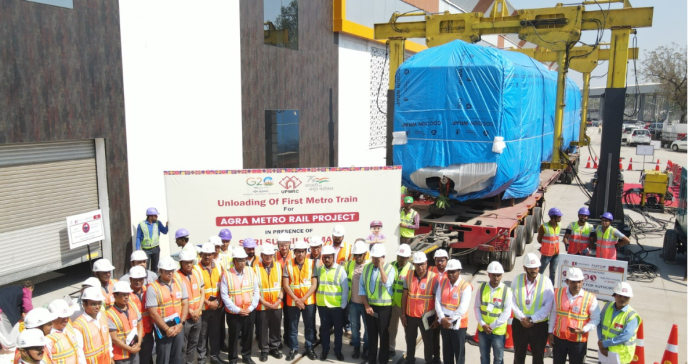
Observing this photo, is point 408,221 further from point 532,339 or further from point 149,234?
point 149,234

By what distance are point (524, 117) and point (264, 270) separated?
23.7 ft

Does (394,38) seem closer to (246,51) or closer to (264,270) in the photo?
(246,51)

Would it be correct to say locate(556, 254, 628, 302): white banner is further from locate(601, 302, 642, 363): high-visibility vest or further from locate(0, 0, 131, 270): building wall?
locate(0, 0, 131, 270): building wall

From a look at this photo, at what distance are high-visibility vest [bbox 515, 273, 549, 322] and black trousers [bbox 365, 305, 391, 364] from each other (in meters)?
1.65

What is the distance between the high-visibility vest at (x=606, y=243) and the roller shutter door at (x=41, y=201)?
369 inches

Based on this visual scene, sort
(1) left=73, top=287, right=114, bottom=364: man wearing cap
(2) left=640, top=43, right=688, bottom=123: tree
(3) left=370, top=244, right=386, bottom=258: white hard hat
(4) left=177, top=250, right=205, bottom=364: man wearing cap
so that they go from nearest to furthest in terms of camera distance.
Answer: (1) left=73, top=287, right=114, bottom=364: man wearing cap, (4) left=177, top=250, right=205, bottom=364: man wearing cap, (3) left=370, top=244, right=386, bottom=258: white hard hat, (2) left=640, top=43, right=688, bottom=123: tree

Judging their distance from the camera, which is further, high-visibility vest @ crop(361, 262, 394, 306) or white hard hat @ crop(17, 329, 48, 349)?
high-visibility vest @ crop(361, 262, 394, 306)

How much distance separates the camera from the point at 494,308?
242 inches

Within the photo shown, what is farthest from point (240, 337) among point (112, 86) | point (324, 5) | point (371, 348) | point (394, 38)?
point (324, 5)

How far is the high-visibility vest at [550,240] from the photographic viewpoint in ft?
31.1

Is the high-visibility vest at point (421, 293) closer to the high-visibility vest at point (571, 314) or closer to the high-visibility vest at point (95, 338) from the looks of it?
the high-visibility vest at point (571, 314)

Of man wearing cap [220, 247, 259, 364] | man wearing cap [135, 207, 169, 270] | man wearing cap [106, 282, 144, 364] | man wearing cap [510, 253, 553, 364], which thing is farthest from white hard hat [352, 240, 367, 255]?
man wearing cap [135, 207, 169, 270]

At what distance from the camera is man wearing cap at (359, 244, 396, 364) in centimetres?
678

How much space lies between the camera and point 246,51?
45.2 ft
